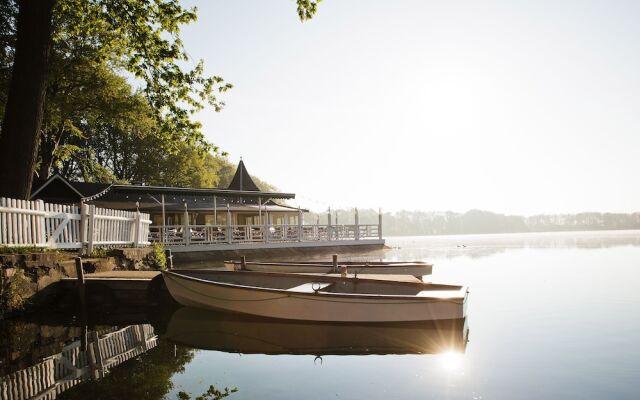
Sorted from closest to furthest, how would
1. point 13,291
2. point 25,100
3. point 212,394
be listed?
point 212,394
point 13,291
point 25,100

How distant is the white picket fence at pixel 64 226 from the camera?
10446mm

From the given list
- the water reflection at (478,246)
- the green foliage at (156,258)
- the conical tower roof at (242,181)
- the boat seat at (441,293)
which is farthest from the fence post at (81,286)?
the conical tower roof at (242,181)

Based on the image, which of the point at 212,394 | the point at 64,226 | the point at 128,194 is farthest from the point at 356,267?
the point at 128,194

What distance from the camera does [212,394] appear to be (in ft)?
20.1

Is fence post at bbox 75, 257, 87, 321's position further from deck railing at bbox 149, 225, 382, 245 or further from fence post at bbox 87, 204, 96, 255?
deck railing at bbox 149, 225, 382, 245

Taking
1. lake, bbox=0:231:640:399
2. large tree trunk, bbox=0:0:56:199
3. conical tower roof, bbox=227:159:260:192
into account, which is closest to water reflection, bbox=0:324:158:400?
lake, bbox=0:231:640:399

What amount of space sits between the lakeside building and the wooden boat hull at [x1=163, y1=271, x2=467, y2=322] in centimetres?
1622

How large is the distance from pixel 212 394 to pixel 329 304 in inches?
156

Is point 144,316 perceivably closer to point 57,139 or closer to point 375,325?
point 375,325

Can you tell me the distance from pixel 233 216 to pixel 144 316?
89.7 feet

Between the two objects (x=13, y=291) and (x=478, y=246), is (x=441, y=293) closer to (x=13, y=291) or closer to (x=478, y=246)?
(x=13, y=291)

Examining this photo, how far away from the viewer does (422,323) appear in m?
9.62

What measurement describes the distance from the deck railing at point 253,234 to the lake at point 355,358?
16.9m

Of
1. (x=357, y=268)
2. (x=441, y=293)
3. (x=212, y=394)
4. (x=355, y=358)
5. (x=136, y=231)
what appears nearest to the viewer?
(x=212, y=394)
